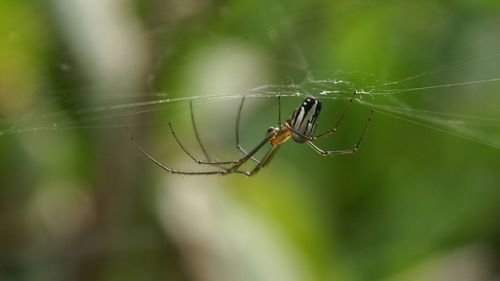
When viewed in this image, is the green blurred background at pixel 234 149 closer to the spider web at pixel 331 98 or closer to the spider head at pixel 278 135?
the spider web at pixel 331 98

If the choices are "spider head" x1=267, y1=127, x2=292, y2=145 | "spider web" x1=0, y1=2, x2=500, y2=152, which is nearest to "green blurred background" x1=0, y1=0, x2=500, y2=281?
"spider web" x1=0, y1=2, x2=500, y2=152

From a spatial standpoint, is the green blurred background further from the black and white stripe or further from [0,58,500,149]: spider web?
the black and white stripe

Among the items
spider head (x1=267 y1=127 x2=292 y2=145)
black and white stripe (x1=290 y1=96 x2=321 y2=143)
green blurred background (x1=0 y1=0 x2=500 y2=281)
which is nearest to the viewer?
black and white stripe (x1=290 y1=96 x2=321 y2=143)

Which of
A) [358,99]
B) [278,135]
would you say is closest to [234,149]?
[278,135]

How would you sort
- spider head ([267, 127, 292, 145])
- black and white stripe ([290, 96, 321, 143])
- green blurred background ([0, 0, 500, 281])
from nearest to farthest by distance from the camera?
black and white stripe ([290, 96, 321, 143])
spider head ([267, 127, 292, 145])
green blurred background ([0, 0, 500, 281])

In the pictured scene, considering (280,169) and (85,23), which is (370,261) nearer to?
(280,169)

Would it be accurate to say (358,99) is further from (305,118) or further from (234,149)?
(234,149)
